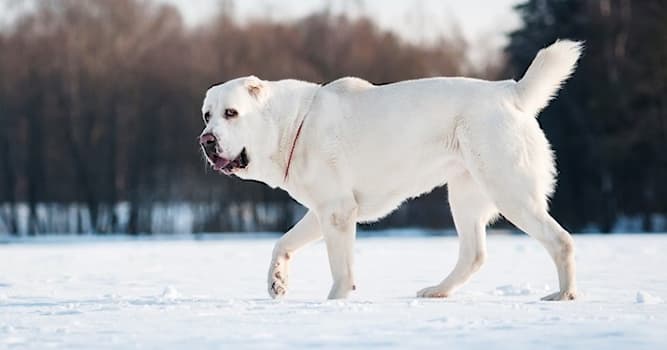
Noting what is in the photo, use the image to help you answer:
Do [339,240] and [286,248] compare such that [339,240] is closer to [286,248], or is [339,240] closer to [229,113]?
[286,248]

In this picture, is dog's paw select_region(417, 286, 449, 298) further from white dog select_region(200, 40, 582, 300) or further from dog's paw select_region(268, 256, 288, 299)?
dog's paw select_region(268, 256, 288, 299)

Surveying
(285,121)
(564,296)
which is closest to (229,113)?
(285,121)

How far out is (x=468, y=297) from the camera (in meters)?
7.46

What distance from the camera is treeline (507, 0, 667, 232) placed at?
30.4 meters

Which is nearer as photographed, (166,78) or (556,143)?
(556,143)

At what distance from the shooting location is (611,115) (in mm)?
31406

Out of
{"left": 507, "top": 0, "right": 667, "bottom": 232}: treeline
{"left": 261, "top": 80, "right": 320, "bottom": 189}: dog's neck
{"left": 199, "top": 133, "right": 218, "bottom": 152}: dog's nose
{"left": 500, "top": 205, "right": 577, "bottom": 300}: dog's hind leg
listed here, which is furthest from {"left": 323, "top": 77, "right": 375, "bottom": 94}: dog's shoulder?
{"left": 507, "top": 0, "right": 667, "bottom": 232}: treeline

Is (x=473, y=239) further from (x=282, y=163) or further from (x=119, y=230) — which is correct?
(x=119, y=230)

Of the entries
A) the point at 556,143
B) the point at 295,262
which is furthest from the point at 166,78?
the point at 295,262

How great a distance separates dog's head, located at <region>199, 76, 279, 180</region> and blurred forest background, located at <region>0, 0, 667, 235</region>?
23.7 metres

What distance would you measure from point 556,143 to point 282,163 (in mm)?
25948

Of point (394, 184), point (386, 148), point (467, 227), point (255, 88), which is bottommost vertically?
point (467, 227)

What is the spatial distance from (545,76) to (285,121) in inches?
72.6

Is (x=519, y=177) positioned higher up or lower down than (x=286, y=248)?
higher up
